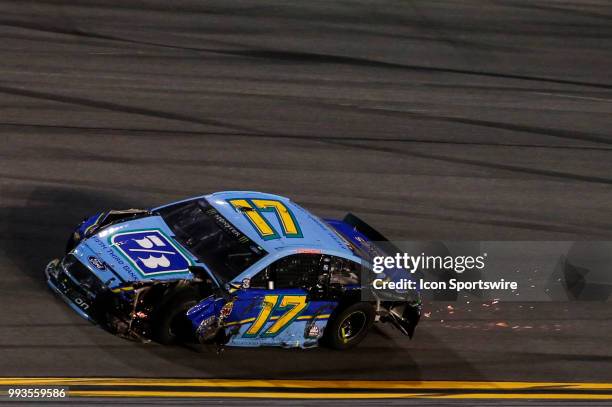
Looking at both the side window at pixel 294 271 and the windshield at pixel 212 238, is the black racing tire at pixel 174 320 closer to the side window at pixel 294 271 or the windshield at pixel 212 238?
the windshield at pixel 212 238

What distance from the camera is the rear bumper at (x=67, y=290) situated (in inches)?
437

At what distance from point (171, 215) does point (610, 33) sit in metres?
12.0

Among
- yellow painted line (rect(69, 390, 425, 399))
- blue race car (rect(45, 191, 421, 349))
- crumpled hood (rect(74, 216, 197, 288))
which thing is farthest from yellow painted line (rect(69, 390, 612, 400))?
crumpled hood (rect(74, 216, 197, 288))

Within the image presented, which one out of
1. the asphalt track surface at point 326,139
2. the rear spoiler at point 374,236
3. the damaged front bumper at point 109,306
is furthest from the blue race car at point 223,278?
the rear spoiler at point 374,236

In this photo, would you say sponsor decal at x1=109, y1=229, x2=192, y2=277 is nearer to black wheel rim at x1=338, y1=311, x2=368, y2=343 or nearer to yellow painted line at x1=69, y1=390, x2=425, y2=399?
yellow painted line at x1=69, y1=390, x2=425, y2=399

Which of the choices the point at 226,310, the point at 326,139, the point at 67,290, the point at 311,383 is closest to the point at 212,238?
the point at 226,310

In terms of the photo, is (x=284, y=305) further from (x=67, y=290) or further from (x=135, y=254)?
(x=67, y=290)

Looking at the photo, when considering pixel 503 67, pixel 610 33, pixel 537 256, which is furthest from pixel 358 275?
pixel 610 33

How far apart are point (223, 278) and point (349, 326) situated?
166 centimetres

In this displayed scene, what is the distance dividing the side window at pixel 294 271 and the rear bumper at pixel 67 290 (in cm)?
186

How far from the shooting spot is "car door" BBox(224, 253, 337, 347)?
11.0m

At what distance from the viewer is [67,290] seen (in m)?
11.3

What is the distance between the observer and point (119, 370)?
1095cm

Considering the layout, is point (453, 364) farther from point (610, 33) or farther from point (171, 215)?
point (610, 33)
